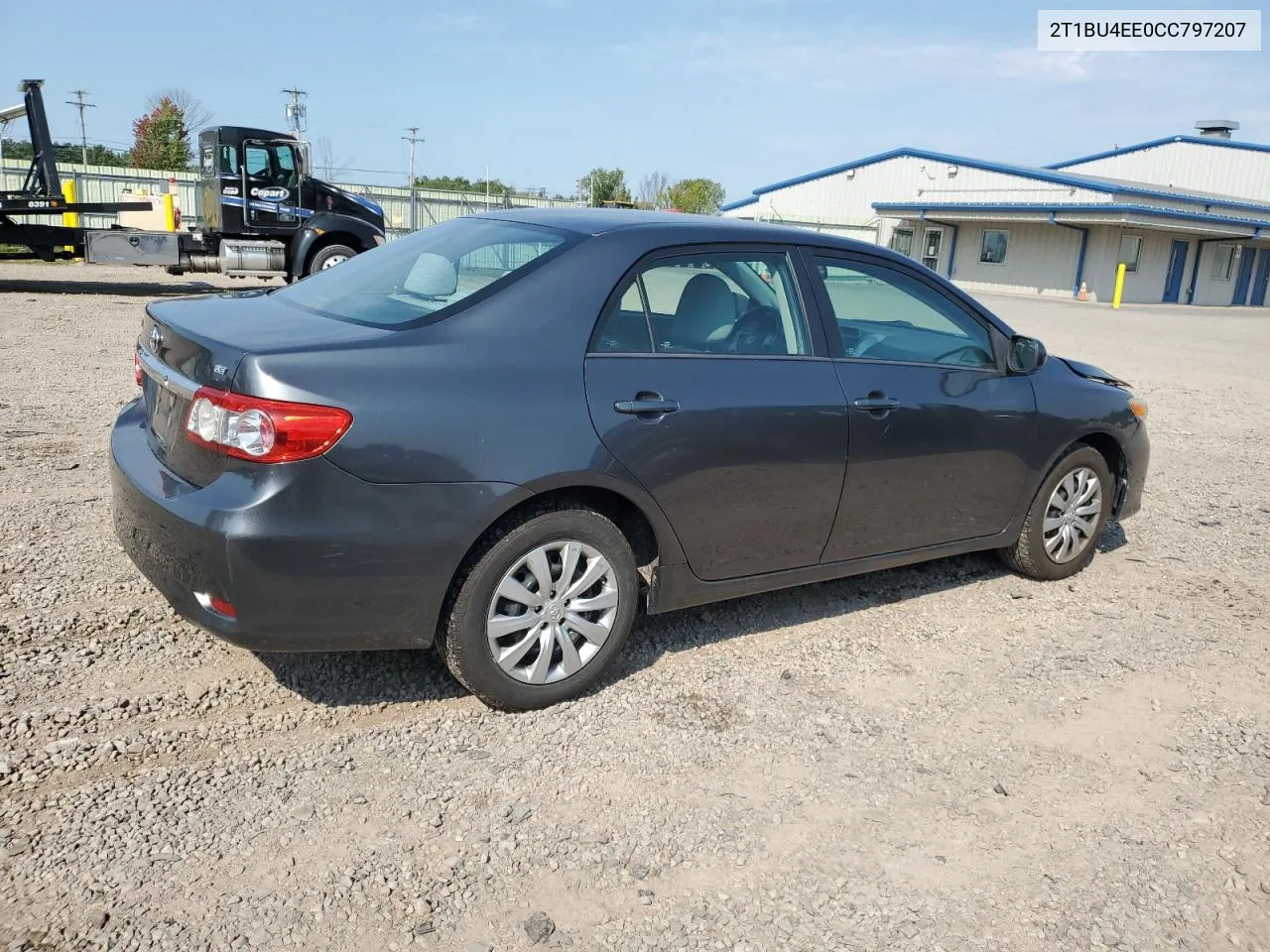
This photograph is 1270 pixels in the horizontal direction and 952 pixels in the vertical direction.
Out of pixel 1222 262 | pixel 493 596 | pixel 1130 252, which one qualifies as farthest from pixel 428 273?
pixel 1222 262

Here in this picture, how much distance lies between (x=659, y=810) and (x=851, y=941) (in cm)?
70

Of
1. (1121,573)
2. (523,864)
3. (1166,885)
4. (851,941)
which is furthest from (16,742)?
(1121,573)

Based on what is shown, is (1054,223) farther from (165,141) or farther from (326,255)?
(165,141)

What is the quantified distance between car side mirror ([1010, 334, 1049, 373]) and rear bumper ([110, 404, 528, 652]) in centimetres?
263

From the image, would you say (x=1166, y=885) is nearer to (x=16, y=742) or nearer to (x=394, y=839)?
(x=394, y=839)

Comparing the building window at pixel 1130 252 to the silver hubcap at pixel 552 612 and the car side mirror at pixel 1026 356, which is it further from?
the silver hubcap at pixel 552 612

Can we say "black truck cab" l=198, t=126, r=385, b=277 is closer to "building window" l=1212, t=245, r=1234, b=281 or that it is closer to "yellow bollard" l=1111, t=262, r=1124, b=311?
"yellow bollard" l=1111, t=262, r=1124, b=311

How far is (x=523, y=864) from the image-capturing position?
9.01 feet

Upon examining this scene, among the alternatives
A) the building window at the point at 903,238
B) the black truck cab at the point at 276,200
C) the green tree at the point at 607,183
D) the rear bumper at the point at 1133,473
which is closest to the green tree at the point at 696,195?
the green tree at the point at 607,183

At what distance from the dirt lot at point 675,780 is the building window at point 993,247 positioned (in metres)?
37.7

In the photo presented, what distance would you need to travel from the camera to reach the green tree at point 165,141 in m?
54.2

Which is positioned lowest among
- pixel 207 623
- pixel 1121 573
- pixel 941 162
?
pixel 1121 573

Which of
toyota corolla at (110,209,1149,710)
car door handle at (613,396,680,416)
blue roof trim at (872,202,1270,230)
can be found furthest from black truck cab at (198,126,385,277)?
blue roof trim at (872,202,1270,230)

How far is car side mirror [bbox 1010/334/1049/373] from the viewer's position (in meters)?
4.67
